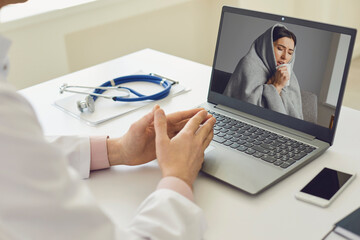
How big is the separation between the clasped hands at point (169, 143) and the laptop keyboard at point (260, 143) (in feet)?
0.24

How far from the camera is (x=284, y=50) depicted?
113 cm

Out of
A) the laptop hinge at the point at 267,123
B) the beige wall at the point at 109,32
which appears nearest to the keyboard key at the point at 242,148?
the laptop hinge at the point at 267,123

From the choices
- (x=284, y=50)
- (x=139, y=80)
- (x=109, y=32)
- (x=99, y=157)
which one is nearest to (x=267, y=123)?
(x=284, y=50)

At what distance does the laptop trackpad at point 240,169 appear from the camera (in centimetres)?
98

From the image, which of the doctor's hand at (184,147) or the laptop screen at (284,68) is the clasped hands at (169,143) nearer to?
the doctor's hand at (184,147)

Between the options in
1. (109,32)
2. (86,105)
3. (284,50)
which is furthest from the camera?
(109,32)

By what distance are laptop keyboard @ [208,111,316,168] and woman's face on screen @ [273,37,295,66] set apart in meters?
0.17

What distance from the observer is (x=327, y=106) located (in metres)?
1.07

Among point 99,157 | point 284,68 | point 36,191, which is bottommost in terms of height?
point 99,157

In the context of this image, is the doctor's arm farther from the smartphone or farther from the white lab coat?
the smartphone

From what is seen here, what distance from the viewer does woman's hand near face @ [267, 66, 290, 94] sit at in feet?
3.69

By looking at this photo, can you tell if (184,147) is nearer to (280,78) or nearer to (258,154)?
(258,154)

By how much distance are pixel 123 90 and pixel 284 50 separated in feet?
1.72

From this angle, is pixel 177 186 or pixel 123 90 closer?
pixel 177 186
